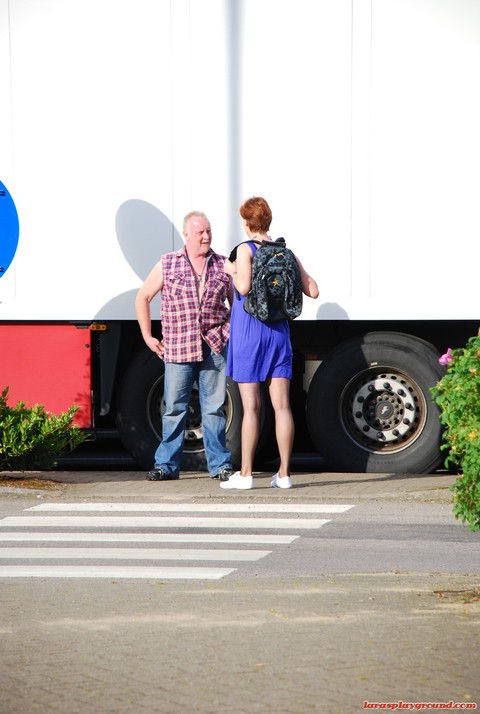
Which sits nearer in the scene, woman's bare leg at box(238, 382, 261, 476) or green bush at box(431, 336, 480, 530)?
green bush at box(431, 336, 480, 530)

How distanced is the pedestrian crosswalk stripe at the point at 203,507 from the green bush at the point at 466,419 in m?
2.59

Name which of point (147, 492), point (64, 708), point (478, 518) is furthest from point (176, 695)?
point (147, 492)

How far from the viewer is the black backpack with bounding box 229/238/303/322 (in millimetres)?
9375

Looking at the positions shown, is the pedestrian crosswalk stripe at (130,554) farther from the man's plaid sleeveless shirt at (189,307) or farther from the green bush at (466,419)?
the man's plaid sleeveless shirt at (189,307)

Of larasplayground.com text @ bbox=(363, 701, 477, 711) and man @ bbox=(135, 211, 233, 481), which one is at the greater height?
man @ bbox=(135, 211, 233, 481)

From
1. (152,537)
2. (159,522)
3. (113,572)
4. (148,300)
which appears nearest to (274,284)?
(148,300)

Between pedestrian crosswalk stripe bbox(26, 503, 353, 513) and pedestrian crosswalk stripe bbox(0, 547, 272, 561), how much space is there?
1.34m

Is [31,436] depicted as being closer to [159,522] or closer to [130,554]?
[159,522]

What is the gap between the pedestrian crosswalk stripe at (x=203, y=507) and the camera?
28.9 ft

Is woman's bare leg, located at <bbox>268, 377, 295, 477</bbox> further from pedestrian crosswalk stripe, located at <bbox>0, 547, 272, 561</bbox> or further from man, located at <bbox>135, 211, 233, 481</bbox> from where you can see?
pedestrian crosswalk stripe, located at <bbox>0, 547, 272, 561</bbox>

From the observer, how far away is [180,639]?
5340mm

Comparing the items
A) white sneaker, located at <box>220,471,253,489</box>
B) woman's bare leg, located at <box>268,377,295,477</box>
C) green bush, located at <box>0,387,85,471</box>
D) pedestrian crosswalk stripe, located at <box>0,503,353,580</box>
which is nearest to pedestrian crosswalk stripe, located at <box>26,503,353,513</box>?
pedestrian crosswalk stripe, located at <box>0,503,353,580</box>

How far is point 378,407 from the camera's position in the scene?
35.0ft

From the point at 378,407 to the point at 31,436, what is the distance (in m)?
2.64
